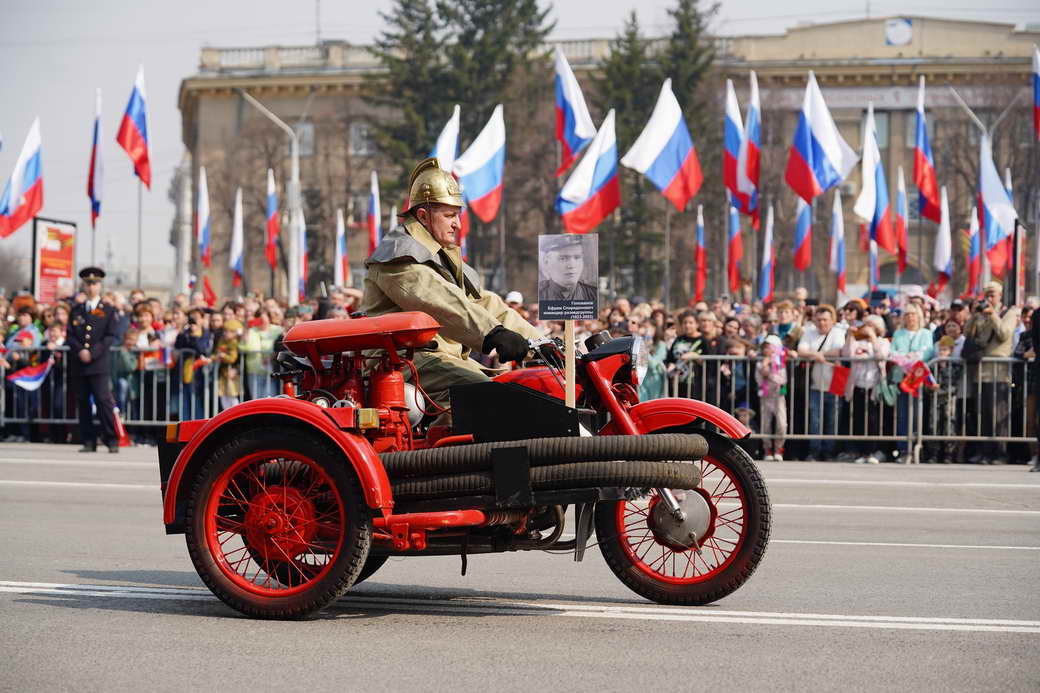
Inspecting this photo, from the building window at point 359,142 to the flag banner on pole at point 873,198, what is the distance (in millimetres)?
45135

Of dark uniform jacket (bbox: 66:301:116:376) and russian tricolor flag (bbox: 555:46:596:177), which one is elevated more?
russian tricolor flag (bbox: 555:46:596:177)

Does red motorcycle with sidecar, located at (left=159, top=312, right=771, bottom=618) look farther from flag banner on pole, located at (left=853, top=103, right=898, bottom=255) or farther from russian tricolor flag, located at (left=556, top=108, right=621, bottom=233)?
flag banner on pole, located at (left=853, top=103, right=898, bottom=255)

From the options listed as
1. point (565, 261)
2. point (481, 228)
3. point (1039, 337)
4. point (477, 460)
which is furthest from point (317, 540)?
point (481, 228)

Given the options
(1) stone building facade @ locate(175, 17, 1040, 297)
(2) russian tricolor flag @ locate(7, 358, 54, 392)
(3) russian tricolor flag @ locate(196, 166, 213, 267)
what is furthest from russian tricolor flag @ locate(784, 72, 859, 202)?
(1) stone building facade @ locate(175, 17, 1040, 297)

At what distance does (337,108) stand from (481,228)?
14.8 metres

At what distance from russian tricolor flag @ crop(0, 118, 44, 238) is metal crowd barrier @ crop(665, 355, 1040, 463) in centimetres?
1391

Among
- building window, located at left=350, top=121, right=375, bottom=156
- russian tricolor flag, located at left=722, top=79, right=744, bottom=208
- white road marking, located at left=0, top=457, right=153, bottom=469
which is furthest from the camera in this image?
building window, located at left=350, top=121, right=375, bottom=156

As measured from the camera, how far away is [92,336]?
17.9 meters

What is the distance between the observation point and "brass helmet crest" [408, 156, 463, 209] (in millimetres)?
7125

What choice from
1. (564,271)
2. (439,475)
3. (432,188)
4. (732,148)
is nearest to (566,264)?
(564,271)

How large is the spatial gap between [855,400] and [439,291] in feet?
37.8

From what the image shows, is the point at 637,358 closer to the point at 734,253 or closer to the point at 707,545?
the point at 707,545

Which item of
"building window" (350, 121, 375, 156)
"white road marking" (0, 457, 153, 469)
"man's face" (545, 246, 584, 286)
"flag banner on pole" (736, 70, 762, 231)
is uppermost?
"building window" (350, 121, 375, 156)

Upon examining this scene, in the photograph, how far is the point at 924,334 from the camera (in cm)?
1744
